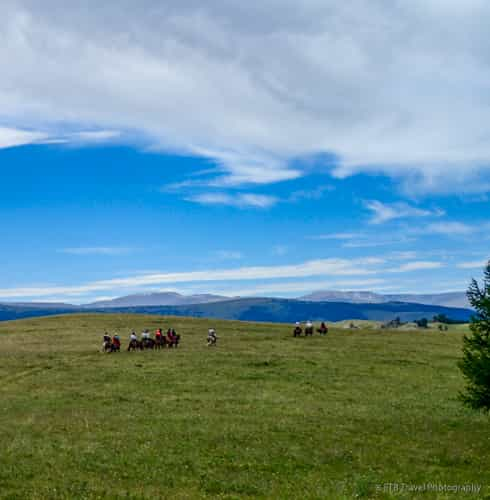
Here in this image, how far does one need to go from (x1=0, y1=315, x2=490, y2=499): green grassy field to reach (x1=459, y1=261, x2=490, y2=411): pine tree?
2275 millimetres

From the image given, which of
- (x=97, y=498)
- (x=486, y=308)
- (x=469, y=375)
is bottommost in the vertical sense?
(x=97, y=498)

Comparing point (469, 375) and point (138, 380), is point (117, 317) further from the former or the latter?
point (469, 375)

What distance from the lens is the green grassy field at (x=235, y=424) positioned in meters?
21.8

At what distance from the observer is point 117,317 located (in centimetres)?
9712

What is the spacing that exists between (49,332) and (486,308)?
2559 inches

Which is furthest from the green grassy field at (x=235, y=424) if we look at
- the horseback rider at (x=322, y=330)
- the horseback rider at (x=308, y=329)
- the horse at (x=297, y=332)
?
the horseback rider at (x=322, y=330)

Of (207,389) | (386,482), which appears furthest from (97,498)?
(207,389)

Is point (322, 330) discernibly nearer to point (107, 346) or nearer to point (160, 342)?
point (160, 342)

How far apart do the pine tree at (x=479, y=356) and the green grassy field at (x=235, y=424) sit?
2.28 meters

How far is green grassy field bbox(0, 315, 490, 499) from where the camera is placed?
21.8 m

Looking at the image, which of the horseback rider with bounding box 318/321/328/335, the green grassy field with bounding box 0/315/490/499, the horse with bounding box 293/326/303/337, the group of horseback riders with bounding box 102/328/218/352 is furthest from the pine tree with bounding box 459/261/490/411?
the horseback rider with bounding box 318/321/328/335

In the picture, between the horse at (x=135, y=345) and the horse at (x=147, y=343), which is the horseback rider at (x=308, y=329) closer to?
the horse at (x=147, y=343)

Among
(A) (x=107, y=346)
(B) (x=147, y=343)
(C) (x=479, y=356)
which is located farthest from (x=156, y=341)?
(C) (x=479, y=356)

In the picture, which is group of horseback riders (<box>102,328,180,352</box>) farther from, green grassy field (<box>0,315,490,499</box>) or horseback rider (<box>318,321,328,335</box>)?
horseback rider (<box>318,321,328,335</box>)
